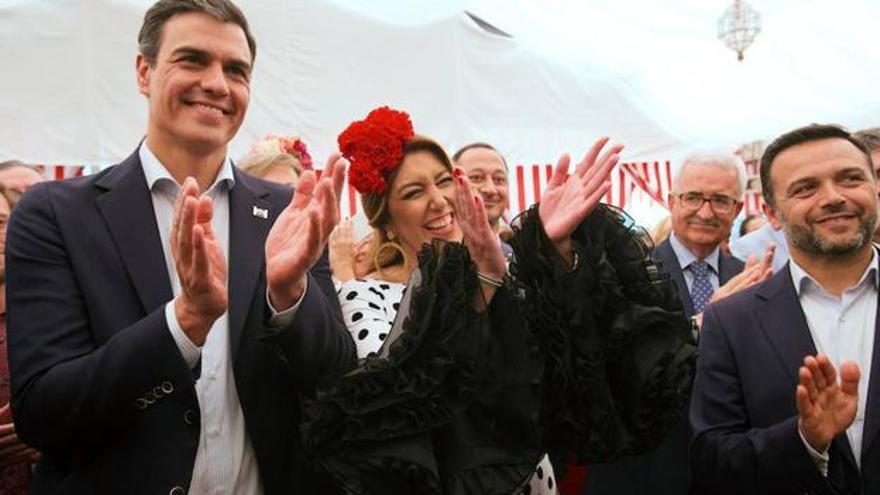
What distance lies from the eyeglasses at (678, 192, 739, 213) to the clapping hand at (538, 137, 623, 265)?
1.98 meters

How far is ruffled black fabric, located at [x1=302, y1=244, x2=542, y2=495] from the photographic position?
1896 millimetres

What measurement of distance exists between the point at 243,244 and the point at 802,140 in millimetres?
2046

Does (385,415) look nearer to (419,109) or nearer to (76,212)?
(76,212)

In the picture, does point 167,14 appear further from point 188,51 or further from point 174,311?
point 174,311

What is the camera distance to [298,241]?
1911 mm

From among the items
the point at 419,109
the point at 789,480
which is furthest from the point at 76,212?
the point at 419,109

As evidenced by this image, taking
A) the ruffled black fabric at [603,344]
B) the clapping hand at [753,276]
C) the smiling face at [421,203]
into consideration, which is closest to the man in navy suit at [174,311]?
the ruffled black fabric at [603,344]

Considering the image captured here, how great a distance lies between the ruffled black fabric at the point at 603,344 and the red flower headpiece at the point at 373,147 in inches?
27.9

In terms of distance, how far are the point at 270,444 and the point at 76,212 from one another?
0.73 meters

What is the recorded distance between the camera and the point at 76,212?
2020mm

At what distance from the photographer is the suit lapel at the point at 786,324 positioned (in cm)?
266

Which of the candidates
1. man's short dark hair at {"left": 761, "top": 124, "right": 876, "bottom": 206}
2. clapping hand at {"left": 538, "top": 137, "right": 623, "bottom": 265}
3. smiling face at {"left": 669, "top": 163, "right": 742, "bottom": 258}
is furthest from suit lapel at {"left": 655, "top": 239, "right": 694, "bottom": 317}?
clapping hand at {"left": 538, "top": 137, "right": 623, "bottom": 265}

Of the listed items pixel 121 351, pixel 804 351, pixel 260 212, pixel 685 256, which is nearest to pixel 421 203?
pixel 260 212

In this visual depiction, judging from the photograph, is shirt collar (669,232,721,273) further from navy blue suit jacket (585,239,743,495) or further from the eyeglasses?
navy blue suit jacket (585,239,743,495)
